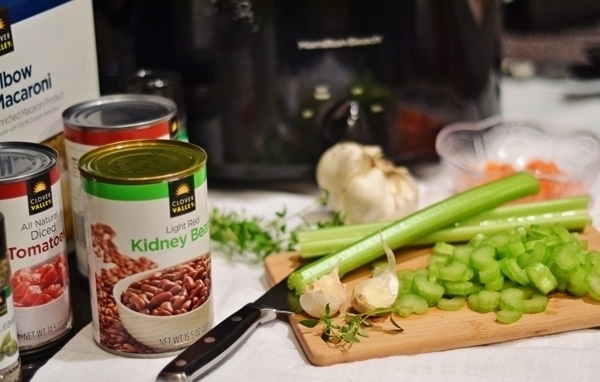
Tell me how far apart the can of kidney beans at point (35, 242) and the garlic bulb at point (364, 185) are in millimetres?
362

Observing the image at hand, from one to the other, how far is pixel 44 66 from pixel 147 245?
0.29m

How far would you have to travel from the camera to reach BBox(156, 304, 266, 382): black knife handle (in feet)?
2.77

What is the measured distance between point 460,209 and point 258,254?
0.77 feet

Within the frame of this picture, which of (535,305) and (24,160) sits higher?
(24,160)

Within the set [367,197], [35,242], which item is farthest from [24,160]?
[367,197]

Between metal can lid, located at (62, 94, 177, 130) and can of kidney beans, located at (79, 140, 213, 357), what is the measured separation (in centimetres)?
8

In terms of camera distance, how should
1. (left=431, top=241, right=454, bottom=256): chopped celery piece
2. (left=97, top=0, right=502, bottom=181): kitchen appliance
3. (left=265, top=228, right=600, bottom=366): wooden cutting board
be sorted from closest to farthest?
(left=265, top=228, right=600, bottom=366): wooden cutting board
(left=431, top=241, right=454, bottom=256): chopped celery piece
(left=97, top=0, right=502, bottom=181): kitchen appliance

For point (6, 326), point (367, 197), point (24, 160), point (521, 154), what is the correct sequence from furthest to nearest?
1. point (521, 154)
2. point (367, 197)
3. point (24, 160)
4. point (6, 326)

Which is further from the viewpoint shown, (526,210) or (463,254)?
(526,210)

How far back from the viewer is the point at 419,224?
107 centimetres

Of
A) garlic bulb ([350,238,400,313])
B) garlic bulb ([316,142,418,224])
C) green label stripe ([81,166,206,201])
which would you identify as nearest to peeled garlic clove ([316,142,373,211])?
garlic bulb ([316,142,418,224])

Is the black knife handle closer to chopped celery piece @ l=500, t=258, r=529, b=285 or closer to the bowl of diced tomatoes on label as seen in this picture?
chopped celery piece @ l=500, t=258, r=529, b=285

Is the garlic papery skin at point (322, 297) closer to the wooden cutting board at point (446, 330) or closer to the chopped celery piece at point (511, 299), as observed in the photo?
the wooden cutting board at point (446, 330)

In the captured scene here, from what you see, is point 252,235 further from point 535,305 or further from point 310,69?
point 535,305
